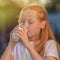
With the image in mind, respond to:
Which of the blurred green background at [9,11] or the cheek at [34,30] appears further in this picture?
the blurred green background at [9,11]

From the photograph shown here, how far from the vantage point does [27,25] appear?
43.1 inches

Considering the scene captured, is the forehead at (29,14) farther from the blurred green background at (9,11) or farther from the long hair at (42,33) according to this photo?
the blurred green background at (9,11)

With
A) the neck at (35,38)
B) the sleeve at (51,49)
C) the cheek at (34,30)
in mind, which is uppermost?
the cheek at (34,30)

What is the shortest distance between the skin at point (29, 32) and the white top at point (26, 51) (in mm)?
20

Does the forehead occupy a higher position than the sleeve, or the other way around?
the forehead

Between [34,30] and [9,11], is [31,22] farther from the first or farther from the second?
[9,11]

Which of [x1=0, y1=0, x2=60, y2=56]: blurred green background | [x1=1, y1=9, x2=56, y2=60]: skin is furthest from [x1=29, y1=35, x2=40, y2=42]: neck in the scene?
[x1=0, y1=0, x2=60, y2=56]: blurred green background

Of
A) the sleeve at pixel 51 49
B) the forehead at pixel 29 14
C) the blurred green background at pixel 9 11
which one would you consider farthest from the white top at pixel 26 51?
the blurred green background at pixel 9 11

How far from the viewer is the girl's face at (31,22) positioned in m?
1.11

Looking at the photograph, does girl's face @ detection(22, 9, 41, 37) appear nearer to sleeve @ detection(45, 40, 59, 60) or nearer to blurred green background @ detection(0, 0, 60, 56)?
sleeve @ detection(45, 40, 59, 60)

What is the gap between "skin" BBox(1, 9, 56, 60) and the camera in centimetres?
105

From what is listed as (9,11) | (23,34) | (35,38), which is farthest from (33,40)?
(9,11)

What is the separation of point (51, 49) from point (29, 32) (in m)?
0.12

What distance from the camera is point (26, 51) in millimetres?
1120
